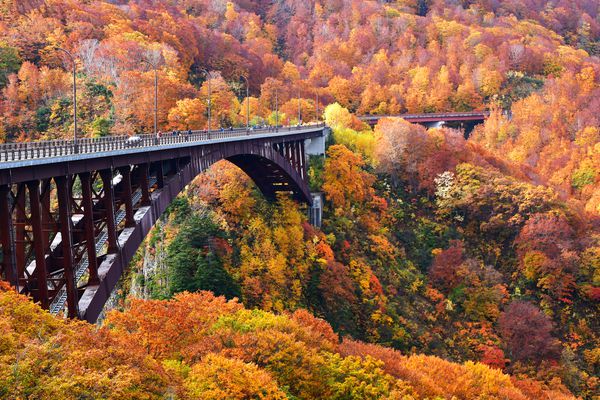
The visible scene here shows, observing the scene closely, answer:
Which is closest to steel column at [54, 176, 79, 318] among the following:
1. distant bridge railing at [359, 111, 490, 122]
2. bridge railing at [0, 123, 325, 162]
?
bridge railing at [0, 123, 325, 162]

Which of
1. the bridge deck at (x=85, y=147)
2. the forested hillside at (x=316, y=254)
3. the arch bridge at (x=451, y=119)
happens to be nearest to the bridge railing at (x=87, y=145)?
the bridge deck at (x=85, y=147)

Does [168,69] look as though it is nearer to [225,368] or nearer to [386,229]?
[386,229]

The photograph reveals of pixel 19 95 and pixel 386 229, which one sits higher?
pixel 19 95

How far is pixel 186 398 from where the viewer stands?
2119 cm

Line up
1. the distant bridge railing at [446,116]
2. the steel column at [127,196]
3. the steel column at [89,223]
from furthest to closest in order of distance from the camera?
the distant bridge railing at [446,116], the steel column at [127,196], the steel column at [89,223]

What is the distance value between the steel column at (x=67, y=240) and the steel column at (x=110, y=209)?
2676 millimetres

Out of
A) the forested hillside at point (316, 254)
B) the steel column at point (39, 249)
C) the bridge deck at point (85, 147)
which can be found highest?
the bridge deck at point (85, 147)

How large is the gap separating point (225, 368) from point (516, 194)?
51.4m

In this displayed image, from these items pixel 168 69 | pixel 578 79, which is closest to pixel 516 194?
pixel 168 69

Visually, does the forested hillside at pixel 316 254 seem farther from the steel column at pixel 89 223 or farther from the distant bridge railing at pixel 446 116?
the distant bridge railing at pixel 446 116

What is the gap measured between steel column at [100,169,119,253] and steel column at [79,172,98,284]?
3.70 ft

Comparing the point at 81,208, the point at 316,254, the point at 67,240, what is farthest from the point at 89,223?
the point at 316,254

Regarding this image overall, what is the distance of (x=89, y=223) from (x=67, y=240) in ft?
4.80

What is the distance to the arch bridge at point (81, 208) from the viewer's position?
2234 centimetres
